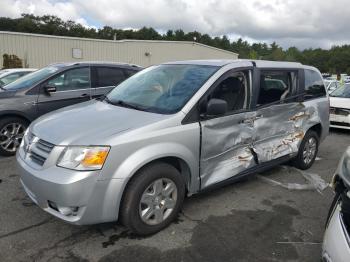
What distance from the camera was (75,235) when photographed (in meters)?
3.43

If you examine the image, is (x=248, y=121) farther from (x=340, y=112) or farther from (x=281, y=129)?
(x=340, y=112)

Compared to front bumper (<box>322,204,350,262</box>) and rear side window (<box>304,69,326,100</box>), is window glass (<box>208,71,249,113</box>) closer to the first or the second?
rear side window (<box>304,69,326,100</box>)

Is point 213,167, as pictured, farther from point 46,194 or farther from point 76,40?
point 76,40

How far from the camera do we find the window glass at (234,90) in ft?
13.4

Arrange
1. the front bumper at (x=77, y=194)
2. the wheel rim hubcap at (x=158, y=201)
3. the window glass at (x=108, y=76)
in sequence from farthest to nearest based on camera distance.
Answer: the window glass at (x=108, y=76)
the wheel rim hubcap at (x=158, y=201)
the front bumper at (x=77, y=194)

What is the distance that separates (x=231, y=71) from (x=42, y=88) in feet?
12.2

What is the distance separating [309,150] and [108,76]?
13.5 ft

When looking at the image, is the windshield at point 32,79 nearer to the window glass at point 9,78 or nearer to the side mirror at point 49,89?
the side mirror at point 49,89

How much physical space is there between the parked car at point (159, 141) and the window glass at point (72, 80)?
228 centimetres

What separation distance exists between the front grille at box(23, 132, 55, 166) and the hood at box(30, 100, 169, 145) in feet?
0.16

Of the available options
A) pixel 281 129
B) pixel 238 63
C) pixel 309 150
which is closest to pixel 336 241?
pixel 238 63

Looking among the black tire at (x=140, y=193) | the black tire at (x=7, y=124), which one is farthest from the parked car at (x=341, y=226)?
the black tire at (x=7, y=124)

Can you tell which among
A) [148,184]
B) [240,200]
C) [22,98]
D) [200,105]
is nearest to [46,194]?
[148,184]

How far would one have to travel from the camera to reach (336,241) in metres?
2.29
